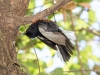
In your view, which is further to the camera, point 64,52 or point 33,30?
point 64,52

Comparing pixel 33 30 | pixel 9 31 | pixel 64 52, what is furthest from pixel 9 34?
pixel 64 52

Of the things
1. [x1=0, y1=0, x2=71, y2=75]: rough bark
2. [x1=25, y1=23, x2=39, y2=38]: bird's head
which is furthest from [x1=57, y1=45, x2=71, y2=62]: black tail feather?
[x1=0, y1=0, x2=71, y2=75]: rough bark

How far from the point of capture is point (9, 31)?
1075 mm

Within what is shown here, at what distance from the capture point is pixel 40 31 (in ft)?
3.76

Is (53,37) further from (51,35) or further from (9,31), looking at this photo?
(9,31)

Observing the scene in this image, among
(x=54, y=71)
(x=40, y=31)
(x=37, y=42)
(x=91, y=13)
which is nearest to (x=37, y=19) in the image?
(x=40, y=31)

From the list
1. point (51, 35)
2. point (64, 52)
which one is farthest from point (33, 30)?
point (64, 52)

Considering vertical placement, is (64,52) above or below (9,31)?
Result: below

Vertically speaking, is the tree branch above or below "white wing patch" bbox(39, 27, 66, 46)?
above

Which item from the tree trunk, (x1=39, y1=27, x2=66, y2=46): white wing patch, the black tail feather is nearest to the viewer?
the tree trunk

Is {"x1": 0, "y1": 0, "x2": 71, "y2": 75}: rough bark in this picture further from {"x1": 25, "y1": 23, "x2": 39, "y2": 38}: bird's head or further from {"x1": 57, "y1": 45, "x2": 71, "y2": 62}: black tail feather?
{"x1": 57, "y1": 45, "x2": 71, "y2": 62}: black tail feather

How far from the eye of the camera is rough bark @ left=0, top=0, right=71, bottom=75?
101 cm

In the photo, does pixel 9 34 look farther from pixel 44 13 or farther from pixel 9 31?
pixel 44 13

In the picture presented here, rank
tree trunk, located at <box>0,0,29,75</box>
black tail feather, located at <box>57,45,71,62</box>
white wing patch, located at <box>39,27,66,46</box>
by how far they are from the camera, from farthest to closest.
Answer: black tail feather, located at <box>57,45,71,62</box> → white wing patch, located at <box>39,27,66,46</box> → tree trunk, located at <box>0,0,29,75</box>
